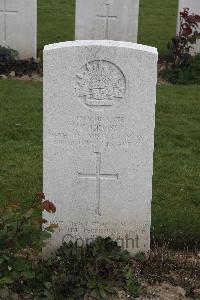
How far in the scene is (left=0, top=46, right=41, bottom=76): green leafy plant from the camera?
991cm

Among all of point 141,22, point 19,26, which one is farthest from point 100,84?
point 141,22

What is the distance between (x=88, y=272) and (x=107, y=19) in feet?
21.8

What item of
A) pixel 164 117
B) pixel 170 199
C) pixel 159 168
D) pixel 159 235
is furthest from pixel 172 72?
pixel 159 235

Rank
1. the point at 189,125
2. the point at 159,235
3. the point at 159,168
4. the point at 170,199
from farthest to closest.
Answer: the point at 189,125, the point at 159,168, the point at 170,199, the point at 159,235

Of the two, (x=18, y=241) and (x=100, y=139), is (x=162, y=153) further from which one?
(x=18, y=241)

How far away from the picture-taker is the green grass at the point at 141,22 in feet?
40.3

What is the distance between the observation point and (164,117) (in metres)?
8.07

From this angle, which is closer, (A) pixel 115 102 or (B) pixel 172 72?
(A) pixel 115 102

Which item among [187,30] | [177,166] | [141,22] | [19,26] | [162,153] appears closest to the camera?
[177,166]

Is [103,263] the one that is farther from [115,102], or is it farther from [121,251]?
[115,102]

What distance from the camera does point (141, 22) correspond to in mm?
13914

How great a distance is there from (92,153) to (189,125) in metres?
3.36

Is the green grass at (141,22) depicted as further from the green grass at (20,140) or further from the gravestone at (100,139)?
the gravestone at (100,139)

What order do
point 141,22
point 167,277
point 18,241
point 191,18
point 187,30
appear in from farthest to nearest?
point 141,22 < point 187,30 < point 191,18 < point 167,277 < point 18,241
